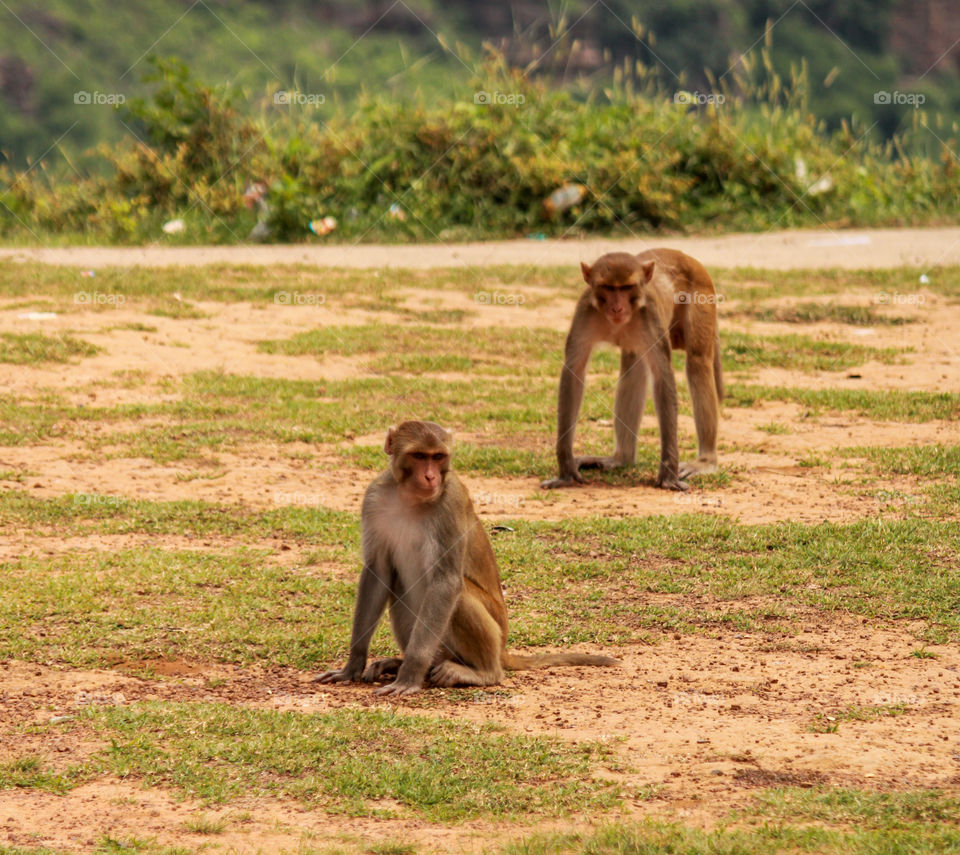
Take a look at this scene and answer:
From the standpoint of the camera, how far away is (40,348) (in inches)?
478

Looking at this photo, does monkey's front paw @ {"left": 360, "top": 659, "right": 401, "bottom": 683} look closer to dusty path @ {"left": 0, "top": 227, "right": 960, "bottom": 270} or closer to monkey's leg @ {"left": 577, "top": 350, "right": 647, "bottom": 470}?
monkey's leg @ {"left": 577, "top": 350, "right": 647, "bottom": 470}

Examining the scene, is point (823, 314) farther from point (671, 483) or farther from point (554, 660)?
point (554, 660)

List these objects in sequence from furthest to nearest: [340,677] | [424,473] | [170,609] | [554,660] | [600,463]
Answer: [600,463], [170,609], [554,660], [340,677], [424,473]

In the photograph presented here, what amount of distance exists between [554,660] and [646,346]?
12.0 ft

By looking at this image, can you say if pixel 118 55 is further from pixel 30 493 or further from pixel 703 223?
pixel 30 493

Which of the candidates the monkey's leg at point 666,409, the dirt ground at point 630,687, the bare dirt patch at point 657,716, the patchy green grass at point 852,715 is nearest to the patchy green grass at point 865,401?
the dirt ground at point 630,687

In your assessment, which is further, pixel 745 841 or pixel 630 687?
pixel 630 687

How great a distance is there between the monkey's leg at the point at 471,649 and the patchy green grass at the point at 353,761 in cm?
46

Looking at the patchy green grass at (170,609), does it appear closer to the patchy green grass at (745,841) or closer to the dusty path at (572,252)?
the patchy green grass at (745,841)

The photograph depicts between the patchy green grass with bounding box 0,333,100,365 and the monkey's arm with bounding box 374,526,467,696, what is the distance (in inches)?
276

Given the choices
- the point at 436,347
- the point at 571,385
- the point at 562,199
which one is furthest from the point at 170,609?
the point at 562,199

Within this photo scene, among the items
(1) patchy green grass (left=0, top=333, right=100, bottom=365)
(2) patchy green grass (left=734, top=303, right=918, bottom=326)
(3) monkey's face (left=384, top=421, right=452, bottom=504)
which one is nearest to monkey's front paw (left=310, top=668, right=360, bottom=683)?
(3) monkey's face (left=384, top=421, right=452, bottom=504)

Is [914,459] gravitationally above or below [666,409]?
below

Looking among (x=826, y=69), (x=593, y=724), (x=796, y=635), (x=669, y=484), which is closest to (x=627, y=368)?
(x=669, y=484)
